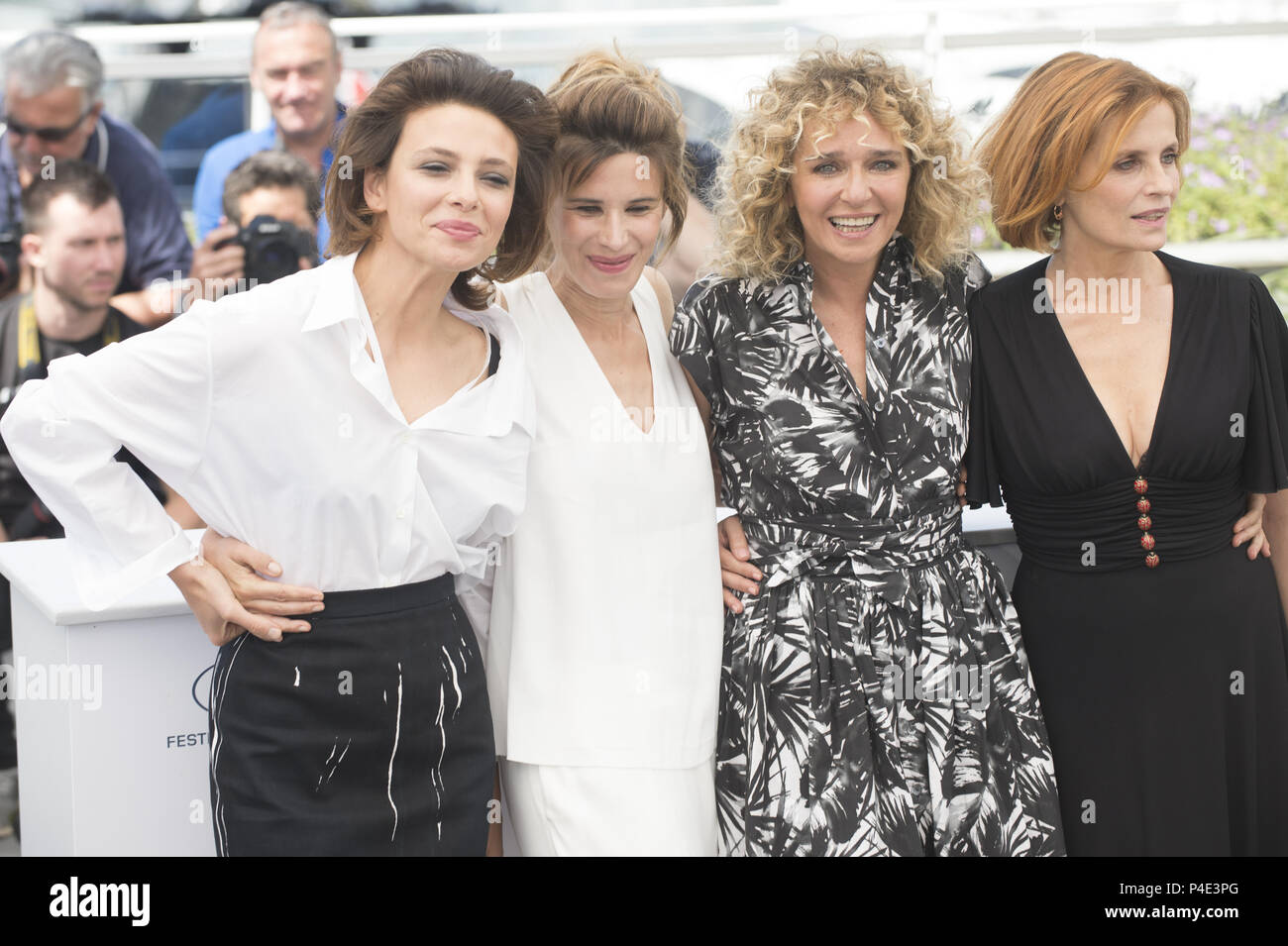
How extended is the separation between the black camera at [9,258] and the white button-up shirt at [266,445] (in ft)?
6.16

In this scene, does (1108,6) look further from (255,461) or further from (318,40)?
(255,461)

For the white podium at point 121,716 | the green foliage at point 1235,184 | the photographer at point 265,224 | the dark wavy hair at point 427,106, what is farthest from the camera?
the green foliage at point 1235,184

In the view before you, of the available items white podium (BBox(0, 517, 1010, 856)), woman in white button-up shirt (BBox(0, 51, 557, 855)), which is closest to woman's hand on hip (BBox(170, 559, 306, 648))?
woman in white button-up shirt (BBox(0, 51, 557, 855))

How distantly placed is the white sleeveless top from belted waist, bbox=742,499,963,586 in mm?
132

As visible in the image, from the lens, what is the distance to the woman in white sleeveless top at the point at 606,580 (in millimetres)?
2111

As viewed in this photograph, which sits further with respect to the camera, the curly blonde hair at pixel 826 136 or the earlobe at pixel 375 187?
the curly blonde hair at pixel 826 136

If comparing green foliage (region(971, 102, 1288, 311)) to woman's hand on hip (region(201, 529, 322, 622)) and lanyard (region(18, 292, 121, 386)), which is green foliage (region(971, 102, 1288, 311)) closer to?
lanyard (region(18, 292, 121, 386))

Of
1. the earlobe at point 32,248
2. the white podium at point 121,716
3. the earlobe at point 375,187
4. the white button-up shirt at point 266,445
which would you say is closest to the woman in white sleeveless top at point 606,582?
the white button-up shirt at point 266,445

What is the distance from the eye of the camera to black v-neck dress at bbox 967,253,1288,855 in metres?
2.22

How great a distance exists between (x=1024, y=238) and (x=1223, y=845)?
3.77 feet

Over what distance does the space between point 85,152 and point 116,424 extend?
6.82ft

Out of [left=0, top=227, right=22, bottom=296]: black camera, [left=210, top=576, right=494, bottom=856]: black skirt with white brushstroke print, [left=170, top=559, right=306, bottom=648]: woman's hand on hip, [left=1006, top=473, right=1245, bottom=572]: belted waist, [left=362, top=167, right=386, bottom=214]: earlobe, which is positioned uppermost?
[left=0, top=227, right=22, bottom=296]: black camera

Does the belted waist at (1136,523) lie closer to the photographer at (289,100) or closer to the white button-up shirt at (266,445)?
the white button-up shirt at (266,445)

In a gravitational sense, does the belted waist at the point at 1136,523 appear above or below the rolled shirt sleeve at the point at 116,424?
below
